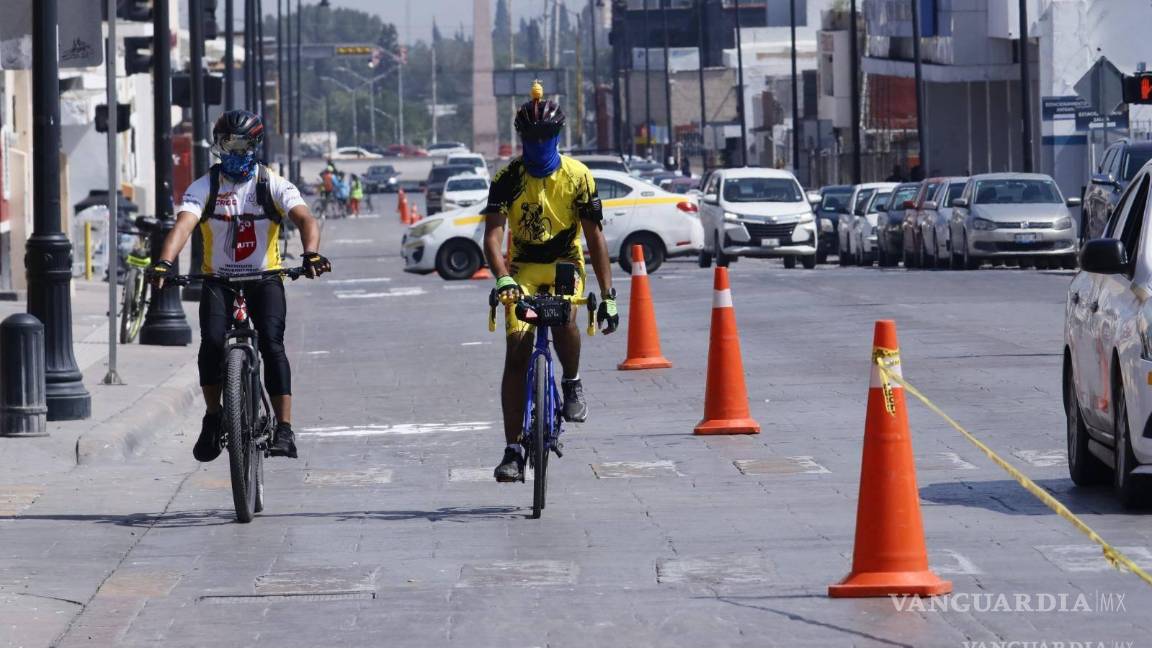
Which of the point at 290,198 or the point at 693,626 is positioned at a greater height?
the point at 290,198

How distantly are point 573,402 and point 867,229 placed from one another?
34177 millimetres

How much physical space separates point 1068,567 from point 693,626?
174cm

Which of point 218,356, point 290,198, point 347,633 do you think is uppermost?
point 290,198

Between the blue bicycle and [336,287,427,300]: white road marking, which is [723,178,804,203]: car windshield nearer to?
[336,287,427,300]: white road marking

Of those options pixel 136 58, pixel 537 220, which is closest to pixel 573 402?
pixel 537 220

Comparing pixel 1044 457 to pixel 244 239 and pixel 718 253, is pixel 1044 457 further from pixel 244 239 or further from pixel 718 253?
pixel 718 253

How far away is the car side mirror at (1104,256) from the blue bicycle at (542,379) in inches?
89.1

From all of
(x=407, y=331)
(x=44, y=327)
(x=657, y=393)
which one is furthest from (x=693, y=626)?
(x=407, y=331)

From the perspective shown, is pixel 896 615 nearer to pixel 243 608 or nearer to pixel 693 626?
pixel 693 626

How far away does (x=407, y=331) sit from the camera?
949 inches

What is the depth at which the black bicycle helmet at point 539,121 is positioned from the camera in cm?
1033

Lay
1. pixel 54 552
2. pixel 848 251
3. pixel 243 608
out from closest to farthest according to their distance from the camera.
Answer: pixel 243 608 < pixel 54 552 < pixel 848 251

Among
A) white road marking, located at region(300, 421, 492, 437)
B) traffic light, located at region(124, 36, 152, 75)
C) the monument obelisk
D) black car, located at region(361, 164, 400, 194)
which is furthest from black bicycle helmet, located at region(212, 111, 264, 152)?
the monument obelisk

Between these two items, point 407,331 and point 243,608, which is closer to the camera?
point 243,608
